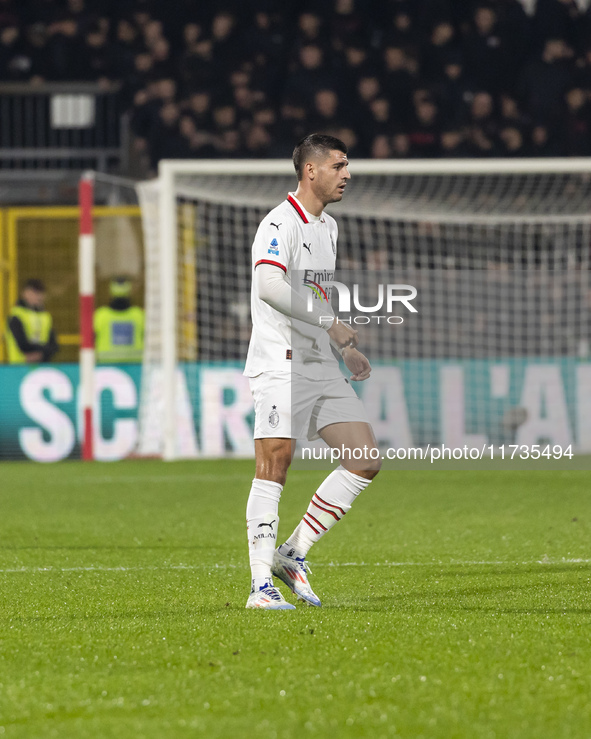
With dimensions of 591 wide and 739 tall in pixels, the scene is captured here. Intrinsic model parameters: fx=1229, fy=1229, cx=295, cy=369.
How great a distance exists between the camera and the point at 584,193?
13.3 metres

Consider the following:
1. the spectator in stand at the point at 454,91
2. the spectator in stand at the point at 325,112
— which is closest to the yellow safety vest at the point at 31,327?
the spectator in stand at the point at 325,112

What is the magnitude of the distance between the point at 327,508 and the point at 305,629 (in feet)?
2.48

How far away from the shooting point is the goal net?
11430mm

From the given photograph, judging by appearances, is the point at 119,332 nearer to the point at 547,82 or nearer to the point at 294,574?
the point at 547,82

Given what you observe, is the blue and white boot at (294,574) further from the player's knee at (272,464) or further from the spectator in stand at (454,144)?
the spectator in stand at (454,144)

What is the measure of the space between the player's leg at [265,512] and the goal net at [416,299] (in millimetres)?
6574

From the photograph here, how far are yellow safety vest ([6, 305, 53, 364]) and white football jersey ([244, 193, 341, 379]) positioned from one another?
8446 millimetres

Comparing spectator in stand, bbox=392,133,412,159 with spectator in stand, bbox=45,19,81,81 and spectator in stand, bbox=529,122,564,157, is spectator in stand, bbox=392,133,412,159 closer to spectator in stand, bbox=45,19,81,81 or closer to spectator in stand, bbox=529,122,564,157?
spectator in stand, bbox=529,122,564,157

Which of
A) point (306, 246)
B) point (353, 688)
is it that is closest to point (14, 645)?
point (353, 688)

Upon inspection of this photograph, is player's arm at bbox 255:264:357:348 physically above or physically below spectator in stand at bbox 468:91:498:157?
below

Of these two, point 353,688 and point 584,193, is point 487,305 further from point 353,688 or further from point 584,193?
point 353,688

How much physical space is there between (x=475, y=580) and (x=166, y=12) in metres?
11.4

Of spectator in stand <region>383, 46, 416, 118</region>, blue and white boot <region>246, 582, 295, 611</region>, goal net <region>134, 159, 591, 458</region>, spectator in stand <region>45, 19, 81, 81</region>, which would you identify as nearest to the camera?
blue and white boot <region>246, 582, 295, 611</region>

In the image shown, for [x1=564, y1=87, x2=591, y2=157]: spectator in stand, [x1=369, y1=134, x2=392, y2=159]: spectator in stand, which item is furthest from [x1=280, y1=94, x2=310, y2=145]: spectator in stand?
[x1=564, y1=87, x2=591, y2=157]: spectator in stand
